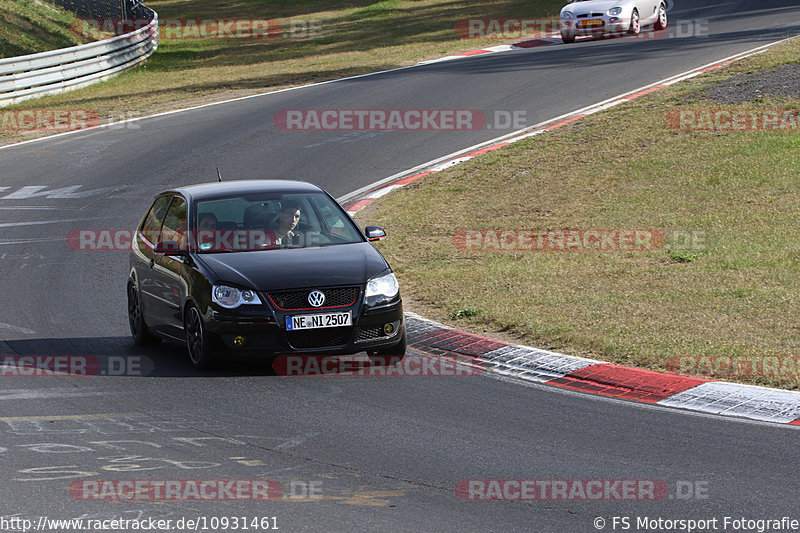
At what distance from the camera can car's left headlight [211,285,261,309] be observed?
30.4ft

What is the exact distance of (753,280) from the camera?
11.8m

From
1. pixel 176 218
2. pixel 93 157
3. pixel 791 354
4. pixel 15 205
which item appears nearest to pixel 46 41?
pixel 93 157

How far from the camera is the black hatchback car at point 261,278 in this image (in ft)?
30.2

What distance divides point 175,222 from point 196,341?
61.7 inches

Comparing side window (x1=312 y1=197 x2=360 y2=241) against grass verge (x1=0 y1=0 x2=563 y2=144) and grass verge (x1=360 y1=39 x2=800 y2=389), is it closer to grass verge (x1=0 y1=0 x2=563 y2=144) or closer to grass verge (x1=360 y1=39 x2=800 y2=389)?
grass verge (x1=360 y1=39 x2=800 y2=389)

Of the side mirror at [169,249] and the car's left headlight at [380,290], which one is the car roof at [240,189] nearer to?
the side mirror at [169,249]

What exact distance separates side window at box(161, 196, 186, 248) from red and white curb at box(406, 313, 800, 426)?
240 centimetres

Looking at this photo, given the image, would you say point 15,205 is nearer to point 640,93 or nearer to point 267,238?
point 267,238

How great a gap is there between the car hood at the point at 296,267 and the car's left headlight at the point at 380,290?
7 cm

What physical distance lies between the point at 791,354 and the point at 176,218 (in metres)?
5.73

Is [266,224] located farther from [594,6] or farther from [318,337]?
[594,6]
